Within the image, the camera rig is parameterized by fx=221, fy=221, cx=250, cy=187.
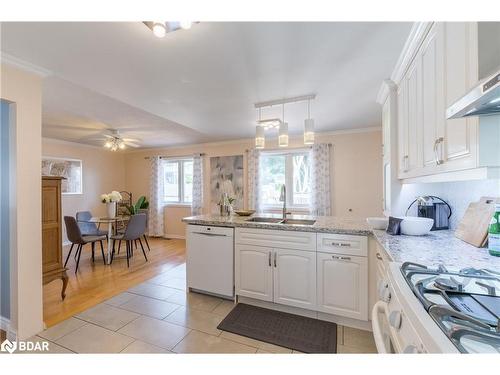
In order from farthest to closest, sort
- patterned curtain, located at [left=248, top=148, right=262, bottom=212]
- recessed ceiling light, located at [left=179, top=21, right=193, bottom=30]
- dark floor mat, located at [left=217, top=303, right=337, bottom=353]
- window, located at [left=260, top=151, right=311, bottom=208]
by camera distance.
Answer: patterned curtain, located at [left=248, top=148, right=262, bottom=212] → window, located at [left=260, top=151, right=311, bottom=208] → dark floor mat, located at [left=217, top=303, right=337, bottom=353] → recessed ceiling light, located at [left=179, top=21, right=193, bottom=30]

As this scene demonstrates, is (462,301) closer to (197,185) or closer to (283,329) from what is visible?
(283,329)

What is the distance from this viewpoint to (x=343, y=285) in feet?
6.51

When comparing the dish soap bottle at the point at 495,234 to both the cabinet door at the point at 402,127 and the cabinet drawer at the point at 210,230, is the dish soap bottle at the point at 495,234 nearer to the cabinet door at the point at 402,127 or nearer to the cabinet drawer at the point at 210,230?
the cabinet door at the point at 402,127

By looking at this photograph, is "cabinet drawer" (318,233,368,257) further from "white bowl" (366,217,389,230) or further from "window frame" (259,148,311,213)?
"window frame" (259,148,311,213)

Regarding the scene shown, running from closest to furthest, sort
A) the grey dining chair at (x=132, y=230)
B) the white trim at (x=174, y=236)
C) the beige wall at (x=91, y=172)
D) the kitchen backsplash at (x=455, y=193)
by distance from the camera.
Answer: the kitchen backsplash at (x=455, y=193)
the grey dining chair at (x=132, y=230)
the beige wall at (x=91, y=172)
the white trim at (x=174, y=236)

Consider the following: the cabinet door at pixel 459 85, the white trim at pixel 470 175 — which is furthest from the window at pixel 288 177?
the cabinet door at pixel 459 85

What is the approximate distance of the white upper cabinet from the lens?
3.09 ft

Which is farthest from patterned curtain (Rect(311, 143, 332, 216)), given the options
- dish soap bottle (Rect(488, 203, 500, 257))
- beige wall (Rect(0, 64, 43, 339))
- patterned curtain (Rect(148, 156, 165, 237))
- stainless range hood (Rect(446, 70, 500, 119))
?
beige wall (Rect(0, 64, 43, 339))

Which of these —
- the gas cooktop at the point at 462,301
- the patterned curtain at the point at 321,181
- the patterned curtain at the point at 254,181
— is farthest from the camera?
the patterned curtain at the point at 254,181

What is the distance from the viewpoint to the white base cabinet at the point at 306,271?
6.38 feet

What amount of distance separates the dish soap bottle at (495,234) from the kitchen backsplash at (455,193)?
25 cm

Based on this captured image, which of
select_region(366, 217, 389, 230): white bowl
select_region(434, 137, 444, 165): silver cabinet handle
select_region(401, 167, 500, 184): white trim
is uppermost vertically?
select_region(434, 137, 444, 165): silver cabinet handle
